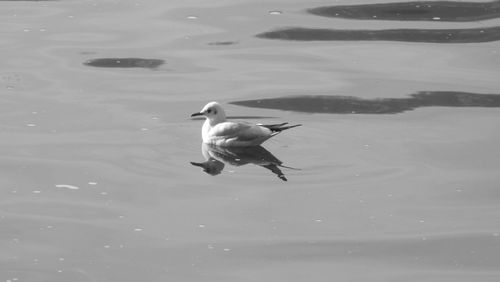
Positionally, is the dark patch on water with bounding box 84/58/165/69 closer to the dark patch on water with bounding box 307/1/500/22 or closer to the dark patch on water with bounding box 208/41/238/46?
the dark patch on water with bounding box 208/41/238/46

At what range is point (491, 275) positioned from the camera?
9.45 meters

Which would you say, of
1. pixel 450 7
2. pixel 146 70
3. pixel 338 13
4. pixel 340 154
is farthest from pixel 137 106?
pixel 450 7

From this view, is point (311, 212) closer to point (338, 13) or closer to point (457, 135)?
point (457, 135)

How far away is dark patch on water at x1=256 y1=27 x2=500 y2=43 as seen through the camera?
52.9 ft

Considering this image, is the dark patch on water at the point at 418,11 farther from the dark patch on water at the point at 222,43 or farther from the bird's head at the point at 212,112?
the bird's head at the point at 212,112

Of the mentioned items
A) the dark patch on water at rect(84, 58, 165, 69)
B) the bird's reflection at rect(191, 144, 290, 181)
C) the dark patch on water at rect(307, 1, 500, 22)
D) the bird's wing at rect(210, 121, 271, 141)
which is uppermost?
the dark patch on water at rect(307, 1, 500, 22)

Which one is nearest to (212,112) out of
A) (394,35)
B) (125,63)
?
(125,63)

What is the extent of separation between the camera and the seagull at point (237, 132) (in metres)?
12.2

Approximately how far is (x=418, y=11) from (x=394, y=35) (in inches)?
46.3

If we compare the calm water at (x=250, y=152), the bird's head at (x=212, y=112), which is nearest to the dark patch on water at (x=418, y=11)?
the calm water at (x=250, y=152)

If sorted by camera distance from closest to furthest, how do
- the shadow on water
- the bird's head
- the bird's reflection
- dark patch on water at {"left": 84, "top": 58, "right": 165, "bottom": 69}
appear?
the bird's reflection
the bird's head
the shadow on water
dark patch on water at {"left": 84, "top": 58, "right": 165, "bottom": 69}

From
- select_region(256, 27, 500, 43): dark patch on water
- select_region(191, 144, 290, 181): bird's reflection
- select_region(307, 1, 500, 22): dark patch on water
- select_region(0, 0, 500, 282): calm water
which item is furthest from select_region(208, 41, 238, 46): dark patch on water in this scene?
select_region(191, 144, 290, 181): bird's reflection

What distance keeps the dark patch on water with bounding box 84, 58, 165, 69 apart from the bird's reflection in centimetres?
299

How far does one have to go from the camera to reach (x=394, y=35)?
642 inches
